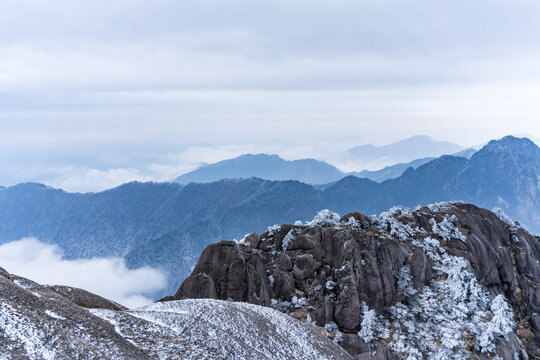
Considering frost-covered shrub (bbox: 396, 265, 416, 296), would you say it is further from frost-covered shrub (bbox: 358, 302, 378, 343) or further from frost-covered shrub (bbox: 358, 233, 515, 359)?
frost-covered shrub (bbox: 358, 302, 378, 343)

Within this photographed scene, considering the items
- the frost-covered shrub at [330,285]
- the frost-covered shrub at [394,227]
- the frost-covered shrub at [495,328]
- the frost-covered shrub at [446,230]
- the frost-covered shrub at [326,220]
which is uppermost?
the frost-covered shrub at [326,220]

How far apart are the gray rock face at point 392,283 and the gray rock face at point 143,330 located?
22889 mm

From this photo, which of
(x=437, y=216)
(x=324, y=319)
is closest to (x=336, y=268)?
(x=324, y=319)

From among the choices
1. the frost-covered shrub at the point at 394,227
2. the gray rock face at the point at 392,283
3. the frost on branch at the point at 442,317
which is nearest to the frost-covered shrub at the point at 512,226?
the gray rock face at the point at 392,283

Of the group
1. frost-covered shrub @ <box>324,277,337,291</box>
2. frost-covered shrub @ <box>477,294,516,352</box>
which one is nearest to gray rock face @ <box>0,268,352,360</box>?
frost-covered shrub @ <box>324,277,337,291</box>

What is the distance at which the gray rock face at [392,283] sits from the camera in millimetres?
54250

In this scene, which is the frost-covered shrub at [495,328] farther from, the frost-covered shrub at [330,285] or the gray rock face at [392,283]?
the frost-covered shrub at [330,285]

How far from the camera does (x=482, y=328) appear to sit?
5512 cm

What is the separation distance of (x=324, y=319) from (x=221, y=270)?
1638 cm

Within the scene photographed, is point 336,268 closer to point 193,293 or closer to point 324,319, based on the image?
point 324,319

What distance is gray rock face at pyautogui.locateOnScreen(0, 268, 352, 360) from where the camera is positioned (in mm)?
21281

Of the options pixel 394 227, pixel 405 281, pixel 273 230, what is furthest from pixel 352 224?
pixel 273 230

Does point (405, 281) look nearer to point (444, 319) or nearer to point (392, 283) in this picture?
point (392, 283)

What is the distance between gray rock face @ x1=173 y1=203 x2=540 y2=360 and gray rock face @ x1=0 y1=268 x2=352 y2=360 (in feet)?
Result: 75.1
